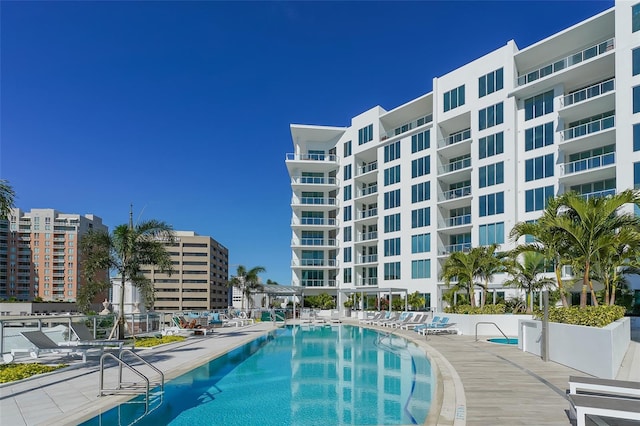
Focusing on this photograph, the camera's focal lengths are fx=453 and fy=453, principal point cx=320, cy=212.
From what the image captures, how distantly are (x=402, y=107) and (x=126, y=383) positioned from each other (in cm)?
3527

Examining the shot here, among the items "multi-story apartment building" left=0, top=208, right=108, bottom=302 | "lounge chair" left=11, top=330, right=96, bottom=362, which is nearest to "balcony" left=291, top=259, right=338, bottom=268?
"lounge chair" left=11, top=330, right=96, bottom=362

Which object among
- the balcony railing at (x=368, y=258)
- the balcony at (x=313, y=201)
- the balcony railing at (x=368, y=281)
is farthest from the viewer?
the balcony at (x=313, y=201)

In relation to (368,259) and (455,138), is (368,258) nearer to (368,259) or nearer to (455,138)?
(368,259)

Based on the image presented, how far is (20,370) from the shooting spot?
9.80 m

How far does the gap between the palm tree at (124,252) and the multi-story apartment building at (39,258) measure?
354 feet

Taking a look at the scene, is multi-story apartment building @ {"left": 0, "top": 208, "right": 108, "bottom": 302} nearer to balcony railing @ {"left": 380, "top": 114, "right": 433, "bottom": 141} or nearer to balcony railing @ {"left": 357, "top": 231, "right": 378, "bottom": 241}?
balcony railing @ {"left": 357, "top": 231, "right": 378, "bottom": 241}

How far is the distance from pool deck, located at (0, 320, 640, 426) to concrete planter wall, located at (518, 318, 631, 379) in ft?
1.03

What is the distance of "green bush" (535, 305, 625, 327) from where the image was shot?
444 inches

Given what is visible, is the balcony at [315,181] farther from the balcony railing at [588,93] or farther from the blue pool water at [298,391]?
the blue pool water at [298,391]

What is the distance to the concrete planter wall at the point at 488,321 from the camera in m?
20.3

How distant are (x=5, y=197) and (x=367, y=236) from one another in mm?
35571

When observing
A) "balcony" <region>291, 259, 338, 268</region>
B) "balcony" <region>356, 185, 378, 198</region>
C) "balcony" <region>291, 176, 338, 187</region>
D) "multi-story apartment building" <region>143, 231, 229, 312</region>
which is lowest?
"multi-story apartment building" <region>143, 231, 229, 312</region>

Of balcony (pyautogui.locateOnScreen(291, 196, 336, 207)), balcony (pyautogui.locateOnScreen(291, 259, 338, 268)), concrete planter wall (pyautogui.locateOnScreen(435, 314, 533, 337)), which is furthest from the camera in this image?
balcony (pyautogui.locateOnScreen(291, 196, 336, 207))

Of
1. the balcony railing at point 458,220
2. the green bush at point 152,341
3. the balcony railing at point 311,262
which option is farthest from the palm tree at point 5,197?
the balcony railing at point 311,262
